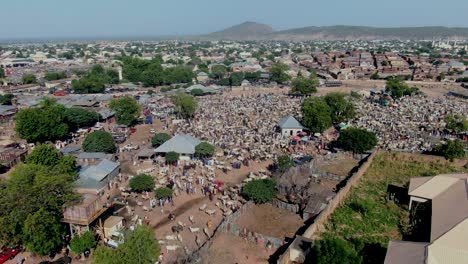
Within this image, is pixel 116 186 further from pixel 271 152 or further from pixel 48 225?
pixel 271 152

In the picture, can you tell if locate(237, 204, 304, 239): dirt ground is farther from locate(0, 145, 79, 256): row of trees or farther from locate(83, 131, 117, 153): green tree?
locate(83, 131, 117, 153): green tree

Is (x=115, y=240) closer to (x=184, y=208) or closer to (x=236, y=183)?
(x=184, y=208)

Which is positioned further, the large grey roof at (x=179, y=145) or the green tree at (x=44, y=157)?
the large grey roof at (x=179, y=145)

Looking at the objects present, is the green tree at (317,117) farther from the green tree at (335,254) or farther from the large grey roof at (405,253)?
the green tree at (335,254)

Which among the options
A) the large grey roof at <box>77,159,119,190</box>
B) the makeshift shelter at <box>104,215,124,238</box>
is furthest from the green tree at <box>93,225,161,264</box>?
the large grey roof at <box>77,159,119,190</box>

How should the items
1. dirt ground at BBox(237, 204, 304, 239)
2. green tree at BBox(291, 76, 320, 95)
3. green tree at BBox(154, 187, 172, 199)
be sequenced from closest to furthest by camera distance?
dirt ground at BBox(237, 204, 304, 239)
green tree at BBox(154, 187, 172, 199)
green tree at BBox(291, 76, 320, 95)

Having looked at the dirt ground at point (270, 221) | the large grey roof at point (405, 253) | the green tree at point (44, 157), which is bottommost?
the dirt ground at point (270, 221)

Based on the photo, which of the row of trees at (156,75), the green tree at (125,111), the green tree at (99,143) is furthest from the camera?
the row of trees at (156,75)

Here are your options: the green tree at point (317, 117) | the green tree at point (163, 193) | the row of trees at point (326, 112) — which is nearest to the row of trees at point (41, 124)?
the green tree at point (163, 193)
